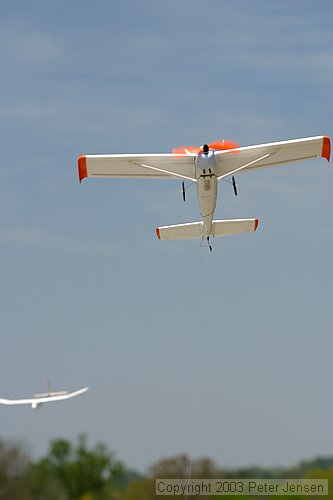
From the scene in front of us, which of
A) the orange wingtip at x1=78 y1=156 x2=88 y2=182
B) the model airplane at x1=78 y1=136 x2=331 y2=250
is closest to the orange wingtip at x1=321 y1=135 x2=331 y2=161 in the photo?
the model airplane at x1=78 y1=136 x2=331 y2=250

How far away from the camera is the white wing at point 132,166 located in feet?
126

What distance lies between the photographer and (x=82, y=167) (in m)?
39.5

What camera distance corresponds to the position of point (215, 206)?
37500 mm

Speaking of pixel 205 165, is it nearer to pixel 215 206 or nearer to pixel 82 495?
pixel 215 206

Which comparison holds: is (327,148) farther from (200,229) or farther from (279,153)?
(200,229)

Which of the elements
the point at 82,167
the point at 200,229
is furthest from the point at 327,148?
the point at 82,167

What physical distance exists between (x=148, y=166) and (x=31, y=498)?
41.7 ft

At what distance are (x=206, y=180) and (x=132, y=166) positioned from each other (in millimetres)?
4319

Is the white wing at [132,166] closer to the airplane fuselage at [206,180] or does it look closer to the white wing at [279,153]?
the airplane fuselage at [206,180]

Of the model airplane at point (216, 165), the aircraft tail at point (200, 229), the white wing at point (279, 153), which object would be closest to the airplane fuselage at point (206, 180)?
the model airplane at point (216, 165)

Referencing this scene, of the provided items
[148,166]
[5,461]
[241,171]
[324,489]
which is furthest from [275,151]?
[5,461]
